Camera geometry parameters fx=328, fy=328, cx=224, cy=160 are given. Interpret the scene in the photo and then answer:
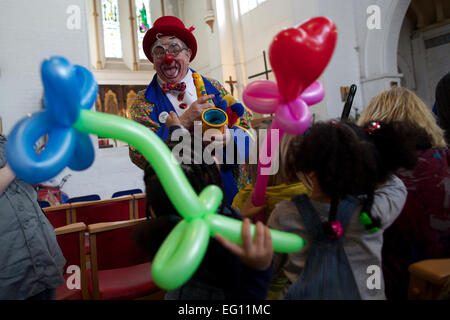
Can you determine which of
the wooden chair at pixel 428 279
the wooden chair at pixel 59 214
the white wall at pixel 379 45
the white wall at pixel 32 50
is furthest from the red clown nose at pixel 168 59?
the white wall at pixel 379 45

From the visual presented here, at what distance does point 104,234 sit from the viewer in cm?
172

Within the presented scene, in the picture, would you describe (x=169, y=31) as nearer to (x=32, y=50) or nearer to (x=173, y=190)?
(x=173, y=190)

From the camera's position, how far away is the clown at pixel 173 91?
51.5 inches

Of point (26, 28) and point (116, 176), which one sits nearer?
point (26, 28)

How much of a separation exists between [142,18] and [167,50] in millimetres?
12149

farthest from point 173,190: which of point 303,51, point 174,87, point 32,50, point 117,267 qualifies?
point 32,50

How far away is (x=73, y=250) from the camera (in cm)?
168

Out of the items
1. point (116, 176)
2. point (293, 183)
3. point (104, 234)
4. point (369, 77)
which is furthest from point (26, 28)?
point (369, 77)

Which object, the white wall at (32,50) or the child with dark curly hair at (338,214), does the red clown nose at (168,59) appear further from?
the white wall at (32,50)

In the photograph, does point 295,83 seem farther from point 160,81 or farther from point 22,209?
point 22,209

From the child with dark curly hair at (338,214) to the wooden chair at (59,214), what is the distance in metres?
2.17

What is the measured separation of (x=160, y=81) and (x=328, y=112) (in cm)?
575

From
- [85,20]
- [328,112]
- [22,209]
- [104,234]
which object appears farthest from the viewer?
[328,112]

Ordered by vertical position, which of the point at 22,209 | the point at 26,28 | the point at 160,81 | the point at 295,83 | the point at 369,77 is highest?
the point at 26,28
